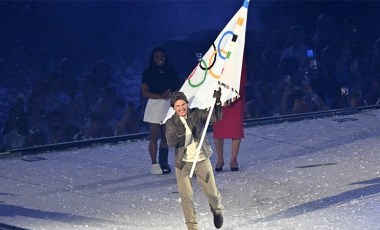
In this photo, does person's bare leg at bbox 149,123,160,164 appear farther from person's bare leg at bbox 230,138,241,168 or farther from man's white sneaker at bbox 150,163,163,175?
person's bare leg at bbox 230,138,241,168

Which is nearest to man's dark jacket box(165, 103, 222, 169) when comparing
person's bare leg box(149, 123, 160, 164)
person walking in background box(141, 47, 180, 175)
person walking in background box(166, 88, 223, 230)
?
person walking in background box(166, 88, 223, 230)

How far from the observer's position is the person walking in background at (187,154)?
→ 10.7m

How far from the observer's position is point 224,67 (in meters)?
11.4

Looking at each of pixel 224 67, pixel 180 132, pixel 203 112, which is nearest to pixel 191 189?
pixel 180 132

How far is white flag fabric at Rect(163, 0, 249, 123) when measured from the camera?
11.3 m

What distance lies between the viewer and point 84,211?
12.1 m

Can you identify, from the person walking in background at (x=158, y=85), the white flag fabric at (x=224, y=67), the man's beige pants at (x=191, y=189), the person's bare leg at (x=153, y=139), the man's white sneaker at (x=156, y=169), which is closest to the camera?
the man's beige pants at (x=191, y=189)

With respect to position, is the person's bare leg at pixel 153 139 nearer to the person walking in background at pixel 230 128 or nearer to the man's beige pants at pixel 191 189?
the person walking in background at pixel 230 128

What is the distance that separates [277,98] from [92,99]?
3.57 m

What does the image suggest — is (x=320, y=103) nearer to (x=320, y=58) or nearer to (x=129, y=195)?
(x=320, y=58)

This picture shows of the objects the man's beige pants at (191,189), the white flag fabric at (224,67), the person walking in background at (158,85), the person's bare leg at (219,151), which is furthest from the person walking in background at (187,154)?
the person's bare leg at (219,151)

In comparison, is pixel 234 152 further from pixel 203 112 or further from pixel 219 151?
pixel 203 112

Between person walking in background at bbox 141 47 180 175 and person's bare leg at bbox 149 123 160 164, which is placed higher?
person walking in background at bbox 141 47 180 175

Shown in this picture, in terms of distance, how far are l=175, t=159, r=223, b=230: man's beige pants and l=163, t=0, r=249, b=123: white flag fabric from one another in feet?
2.43
